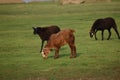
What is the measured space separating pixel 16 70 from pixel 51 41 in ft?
6.78

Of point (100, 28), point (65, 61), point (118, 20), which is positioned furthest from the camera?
point (118, 20)

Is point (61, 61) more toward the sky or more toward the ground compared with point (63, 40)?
more toward the ground

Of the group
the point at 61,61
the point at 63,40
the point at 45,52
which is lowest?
the point at 61,61

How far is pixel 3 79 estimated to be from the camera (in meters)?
13.8

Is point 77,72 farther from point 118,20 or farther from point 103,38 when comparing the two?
point 118,20

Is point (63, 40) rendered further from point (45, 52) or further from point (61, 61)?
point (45, 52)

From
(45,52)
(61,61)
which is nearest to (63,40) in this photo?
(61,61)

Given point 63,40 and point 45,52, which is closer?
point 63,40

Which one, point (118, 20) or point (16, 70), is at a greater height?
point (16, 70)

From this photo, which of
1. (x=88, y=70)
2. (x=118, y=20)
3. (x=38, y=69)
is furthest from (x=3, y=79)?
(x=118, y=20)

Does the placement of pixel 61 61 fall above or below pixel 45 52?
below

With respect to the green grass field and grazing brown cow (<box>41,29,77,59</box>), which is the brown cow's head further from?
the green grass field

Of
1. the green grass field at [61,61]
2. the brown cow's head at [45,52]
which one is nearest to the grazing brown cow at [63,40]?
the brown cow's head at [45,52]

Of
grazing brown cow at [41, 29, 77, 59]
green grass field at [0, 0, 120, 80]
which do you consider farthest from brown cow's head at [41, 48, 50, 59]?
green grass field at [0, 0, 120, 80]
